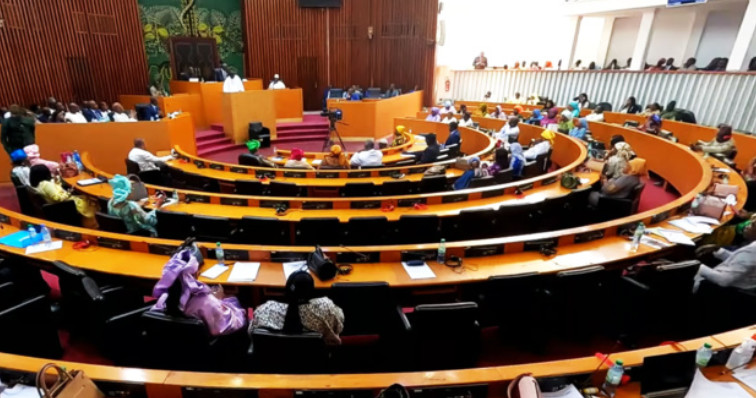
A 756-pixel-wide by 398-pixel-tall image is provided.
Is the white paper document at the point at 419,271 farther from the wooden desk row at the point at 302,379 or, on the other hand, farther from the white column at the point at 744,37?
the white column at the point at 744,37

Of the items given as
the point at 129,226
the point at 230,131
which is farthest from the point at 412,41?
the point at 129,226

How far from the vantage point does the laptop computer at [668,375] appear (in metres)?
2.44

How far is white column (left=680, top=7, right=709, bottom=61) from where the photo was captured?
44.3 feet

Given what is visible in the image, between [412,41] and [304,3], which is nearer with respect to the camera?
[304,3]

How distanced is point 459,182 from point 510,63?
51.8 feet

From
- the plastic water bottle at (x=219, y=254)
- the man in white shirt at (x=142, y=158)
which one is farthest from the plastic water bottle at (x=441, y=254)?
the man in white shirt at (x=142, y=158)

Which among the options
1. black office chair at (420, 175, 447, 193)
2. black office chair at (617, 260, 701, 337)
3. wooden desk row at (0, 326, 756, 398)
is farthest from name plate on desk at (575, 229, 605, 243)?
black office chair at (420, 175, 447, 193)

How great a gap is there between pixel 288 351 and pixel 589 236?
3.54 m

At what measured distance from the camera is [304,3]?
1595 cm

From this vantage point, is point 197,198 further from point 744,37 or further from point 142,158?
point 744,37

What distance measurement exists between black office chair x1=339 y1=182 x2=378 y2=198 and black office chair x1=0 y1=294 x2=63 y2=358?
396cm

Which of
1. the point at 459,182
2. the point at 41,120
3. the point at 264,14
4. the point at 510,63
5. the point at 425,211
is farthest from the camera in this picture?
the point at 510,63

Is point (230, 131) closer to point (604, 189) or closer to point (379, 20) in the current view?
point (379, 20)

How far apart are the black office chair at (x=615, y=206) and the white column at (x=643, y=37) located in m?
10.8
